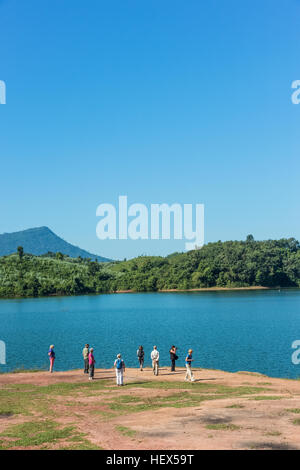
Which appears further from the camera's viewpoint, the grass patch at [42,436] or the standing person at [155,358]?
the standing person at [155,358]

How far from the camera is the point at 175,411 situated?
21.3 meters

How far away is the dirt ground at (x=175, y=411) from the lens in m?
16.5

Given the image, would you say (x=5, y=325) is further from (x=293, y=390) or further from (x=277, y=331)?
(x=293, y=390)

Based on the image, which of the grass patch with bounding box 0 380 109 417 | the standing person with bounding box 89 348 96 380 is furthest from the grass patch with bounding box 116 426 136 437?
the standing person with bounding box 89 348 96 380

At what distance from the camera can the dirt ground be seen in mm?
16469

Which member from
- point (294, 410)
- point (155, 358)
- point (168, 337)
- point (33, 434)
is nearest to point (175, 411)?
point (294, 410)

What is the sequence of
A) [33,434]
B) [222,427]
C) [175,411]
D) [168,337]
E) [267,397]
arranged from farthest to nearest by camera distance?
[168,337] < [267,397] < [175,411] < [33,434] < [222,427]

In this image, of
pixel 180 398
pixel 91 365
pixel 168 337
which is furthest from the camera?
pixel 168 337

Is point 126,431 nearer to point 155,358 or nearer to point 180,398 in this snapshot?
point 180,398

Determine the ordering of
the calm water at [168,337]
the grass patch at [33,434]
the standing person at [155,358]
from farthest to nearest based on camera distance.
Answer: the calm water at [168,337] < the standing person at [155,358] < the grass patch at [33,434]

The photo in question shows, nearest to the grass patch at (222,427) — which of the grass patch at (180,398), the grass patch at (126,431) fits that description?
the grass patch at (126,431)

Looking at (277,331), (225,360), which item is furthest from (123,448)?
(277,331)

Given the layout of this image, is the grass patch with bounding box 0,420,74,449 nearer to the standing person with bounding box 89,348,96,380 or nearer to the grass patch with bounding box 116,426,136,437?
the grass patch with bounding box 116,426,136,437

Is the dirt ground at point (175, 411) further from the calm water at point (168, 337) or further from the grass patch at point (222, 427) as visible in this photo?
the calm water at point (168, 337)
